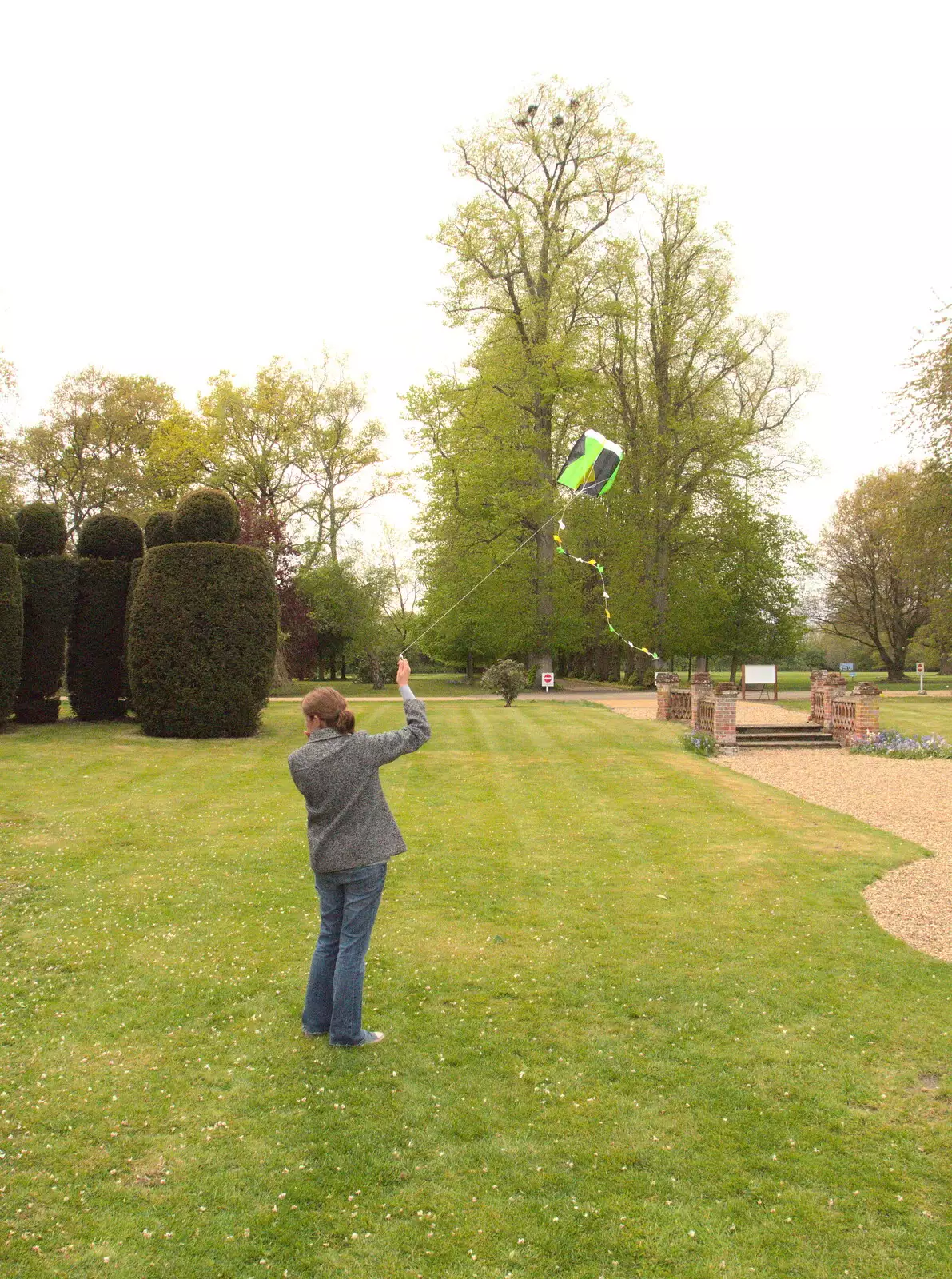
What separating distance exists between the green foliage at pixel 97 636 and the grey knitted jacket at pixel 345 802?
46.1 ft

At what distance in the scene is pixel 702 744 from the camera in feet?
55.2

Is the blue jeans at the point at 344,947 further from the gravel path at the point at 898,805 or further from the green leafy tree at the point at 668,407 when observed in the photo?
the green leafy tree at the point at 668,407

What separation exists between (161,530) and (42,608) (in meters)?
2.66

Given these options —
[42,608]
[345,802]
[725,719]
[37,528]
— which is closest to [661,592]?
[725,719]

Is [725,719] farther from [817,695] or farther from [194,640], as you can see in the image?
[194,640]

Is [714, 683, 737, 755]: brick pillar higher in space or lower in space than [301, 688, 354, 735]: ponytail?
lower

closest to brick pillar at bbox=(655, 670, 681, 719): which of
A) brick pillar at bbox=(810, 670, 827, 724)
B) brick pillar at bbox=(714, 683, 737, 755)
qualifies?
brick pillar at bbox=(810, 670, 827, 724)

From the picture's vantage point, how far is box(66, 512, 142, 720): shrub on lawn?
17.1 m

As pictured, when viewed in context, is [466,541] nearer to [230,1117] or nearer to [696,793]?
[696,793]

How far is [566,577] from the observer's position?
118 ft

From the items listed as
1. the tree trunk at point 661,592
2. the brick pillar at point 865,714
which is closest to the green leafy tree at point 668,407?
the tree trunk at point 661,592

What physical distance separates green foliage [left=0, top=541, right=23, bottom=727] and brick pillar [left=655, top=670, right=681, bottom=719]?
46.6 ft

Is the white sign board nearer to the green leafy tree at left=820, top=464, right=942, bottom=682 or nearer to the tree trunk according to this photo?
the tree trunk

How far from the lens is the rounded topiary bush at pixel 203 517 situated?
16.2 meters
